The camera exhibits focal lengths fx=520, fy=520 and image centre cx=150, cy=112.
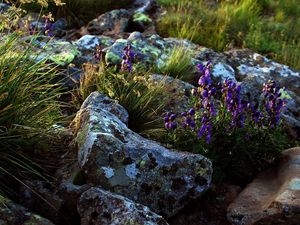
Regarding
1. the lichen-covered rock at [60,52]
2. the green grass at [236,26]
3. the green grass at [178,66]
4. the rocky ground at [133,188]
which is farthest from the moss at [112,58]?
the green grass at [236,26]

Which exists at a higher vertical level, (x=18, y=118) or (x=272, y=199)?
(x=18, y=118)

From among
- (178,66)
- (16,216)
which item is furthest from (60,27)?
(16,216)

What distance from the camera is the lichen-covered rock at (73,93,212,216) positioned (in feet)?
12.3

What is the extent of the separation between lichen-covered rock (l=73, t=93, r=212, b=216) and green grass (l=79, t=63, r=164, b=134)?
2.94 feet

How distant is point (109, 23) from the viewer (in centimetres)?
819

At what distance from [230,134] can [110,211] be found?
1.61 m

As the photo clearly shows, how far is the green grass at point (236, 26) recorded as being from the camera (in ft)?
27.2

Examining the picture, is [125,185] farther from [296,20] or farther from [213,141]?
[296,20]

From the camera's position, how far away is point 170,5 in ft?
31.5

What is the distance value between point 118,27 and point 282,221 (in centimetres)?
504

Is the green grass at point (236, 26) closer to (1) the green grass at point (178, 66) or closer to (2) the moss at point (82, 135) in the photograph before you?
(1) the green grass at point (178, 66)

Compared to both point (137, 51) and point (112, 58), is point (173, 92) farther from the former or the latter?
point (137, 51)

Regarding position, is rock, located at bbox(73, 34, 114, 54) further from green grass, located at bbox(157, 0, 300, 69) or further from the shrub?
the shrub

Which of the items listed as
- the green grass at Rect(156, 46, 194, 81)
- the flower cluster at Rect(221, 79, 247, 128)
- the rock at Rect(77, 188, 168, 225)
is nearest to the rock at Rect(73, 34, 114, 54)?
the green grass at Rect(156, 46, 194, 81)
